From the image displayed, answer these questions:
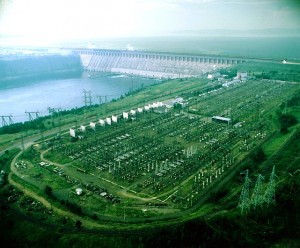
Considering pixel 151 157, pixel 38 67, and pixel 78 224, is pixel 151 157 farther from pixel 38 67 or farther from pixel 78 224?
pixel 38 67

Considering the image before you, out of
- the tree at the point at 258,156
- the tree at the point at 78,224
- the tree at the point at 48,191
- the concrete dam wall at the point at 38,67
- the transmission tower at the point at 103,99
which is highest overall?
the concrete dam wall at the point at 38,67

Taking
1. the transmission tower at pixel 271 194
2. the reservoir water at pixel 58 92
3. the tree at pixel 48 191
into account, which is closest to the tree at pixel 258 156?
the transmission tower at pixel 271 194

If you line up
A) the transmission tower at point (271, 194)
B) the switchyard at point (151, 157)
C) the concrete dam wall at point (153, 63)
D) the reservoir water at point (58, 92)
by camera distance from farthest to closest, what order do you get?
the concrete dam wall at point (153, 63), the reservoir water at point (58, 92), the switchyard at point (151, 157), the transmission tower at point (271, 194)

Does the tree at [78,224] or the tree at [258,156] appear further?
the tree at [258,156]

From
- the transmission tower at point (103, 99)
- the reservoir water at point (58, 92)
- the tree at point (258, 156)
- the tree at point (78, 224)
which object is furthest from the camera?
the transmission tower at point (103, 99)

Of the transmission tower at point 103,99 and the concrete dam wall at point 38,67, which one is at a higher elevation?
the concrete dam wall at point 38,67

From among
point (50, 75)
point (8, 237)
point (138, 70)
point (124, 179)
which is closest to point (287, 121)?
point (124, 179)

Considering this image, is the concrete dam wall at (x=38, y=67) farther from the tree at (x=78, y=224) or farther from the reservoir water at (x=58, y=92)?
the tree at (x=78, y=224)
